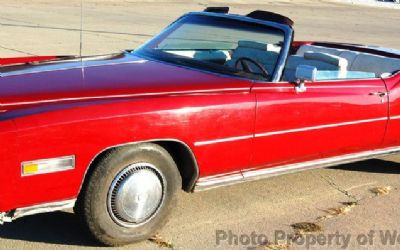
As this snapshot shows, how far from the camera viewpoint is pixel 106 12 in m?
22.0

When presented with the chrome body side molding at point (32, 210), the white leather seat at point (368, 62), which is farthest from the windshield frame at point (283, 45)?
the chrome body side molding at point (32, 210)

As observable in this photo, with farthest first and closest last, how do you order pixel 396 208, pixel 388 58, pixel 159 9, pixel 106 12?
pixel 159 9 → pixel 106 12 → pixel 388 58 → pixel 396 208

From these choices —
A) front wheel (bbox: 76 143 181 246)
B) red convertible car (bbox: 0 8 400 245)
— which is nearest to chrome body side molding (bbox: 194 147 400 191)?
red convertible car (bbox: 0 8 400 245)

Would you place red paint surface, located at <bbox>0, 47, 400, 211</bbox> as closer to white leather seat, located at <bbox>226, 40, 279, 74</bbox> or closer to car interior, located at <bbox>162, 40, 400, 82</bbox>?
car interior, located at <bbox>162, 40, 400, 82</bbox>

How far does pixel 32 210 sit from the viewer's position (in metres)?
3.28

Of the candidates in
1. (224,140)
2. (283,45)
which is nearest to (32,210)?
(224,140)

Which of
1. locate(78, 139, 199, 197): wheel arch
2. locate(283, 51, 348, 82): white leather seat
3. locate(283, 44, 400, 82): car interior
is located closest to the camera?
locate(78, 139, 199, 197): wheel arch

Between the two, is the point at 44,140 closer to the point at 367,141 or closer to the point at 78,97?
the point at 78,97

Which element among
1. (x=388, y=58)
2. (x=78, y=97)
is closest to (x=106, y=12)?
(x=388, y=58)

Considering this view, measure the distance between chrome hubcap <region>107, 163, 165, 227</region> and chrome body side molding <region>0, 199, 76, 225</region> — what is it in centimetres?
28

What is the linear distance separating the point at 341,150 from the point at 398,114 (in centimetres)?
70

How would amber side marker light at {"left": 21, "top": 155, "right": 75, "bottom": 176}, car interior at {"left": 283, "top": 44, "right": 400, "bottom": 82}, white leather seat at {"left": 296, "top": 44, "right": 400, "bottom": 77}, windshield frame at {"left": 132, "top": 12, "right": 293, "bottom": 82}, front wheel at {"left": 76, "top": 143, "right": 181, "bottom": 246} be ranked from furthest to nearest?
white leather seat at {"left": 296, "top": 44, "right": 400, "bottom": 77}, car interior at {"left": 283, "top": 44, "right": 400, "bottom": 82}, windshield frame at {"left": 132, "top": 12, "right": 293, "bottom": 82}, front wheel at {"left": 76, "top": 143, "right": 181, "bottom": 246}, amber side marker light at {"left": 21, "top": 155, "right": 75, "bottom": 176}

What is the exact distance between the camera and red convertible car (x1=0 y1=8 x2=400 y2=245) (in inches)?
129

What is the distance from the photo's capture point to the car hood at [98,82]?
3543 millimetres
